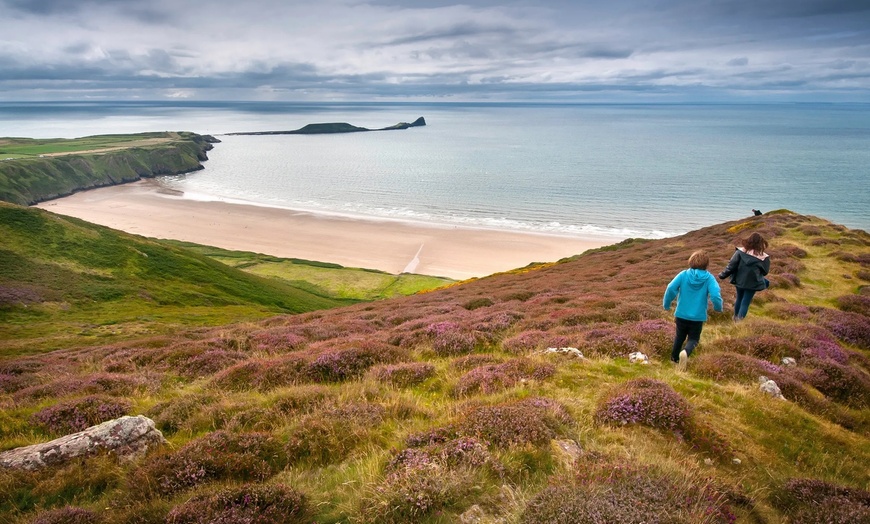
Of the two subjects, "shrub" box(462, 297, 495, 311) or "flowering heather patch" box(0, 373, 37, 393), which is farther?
"shrub" box(462, 297, 495, 311)

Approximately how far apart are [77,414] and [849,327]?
2207cm

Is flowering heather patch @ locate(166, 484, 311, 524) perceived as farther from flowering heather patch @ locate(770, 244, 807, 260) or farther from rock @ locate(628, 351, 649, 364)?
flowering heather patch @ locate(770, 244, 807, 260)

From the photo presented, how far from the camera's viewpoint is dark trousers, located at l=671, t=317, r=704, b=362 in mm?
11438

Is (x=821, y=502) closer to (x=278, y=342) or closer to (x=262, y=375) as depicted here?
(x=262, y=375)

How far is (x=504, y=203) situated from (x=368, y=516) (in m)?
106

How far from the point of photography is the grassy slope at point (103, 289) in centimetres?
3541

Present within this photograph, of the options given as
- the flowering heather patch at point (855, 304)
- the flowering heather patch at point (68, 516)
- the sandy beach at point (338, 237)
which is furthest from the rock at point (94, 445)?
the sandy beach at point (338, 237)

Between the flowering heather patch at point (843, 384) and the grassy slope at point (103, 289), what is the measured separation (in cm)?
3741

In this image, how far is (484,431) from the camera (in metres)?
7.06

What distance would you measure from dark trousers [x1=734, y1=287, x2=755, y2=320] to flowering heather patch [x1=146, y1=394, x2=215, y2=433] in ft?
53.0

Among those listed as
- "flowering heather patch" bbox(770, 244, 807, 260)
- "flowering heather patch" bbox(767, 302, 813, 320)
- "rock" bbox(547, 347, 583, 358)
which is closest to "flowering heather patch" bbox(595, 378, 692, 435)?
"rock" bbox(547, 347, 583, 358)

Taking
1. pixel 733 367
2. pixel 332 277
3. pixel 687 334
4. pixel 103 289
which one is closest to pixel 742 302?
pixel 687 334

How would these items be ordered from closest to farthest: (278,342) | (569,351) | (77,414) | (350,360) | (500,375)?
(77,414), (500,375), (569,351), (350,360), (278,342)

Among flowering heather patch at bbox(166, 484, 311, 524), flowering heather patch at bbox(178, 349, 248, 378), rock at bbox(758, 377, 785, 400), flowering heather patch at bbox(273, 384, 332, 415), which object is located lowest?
flowering heather patch at bbox(178, 349, 248, 378)
